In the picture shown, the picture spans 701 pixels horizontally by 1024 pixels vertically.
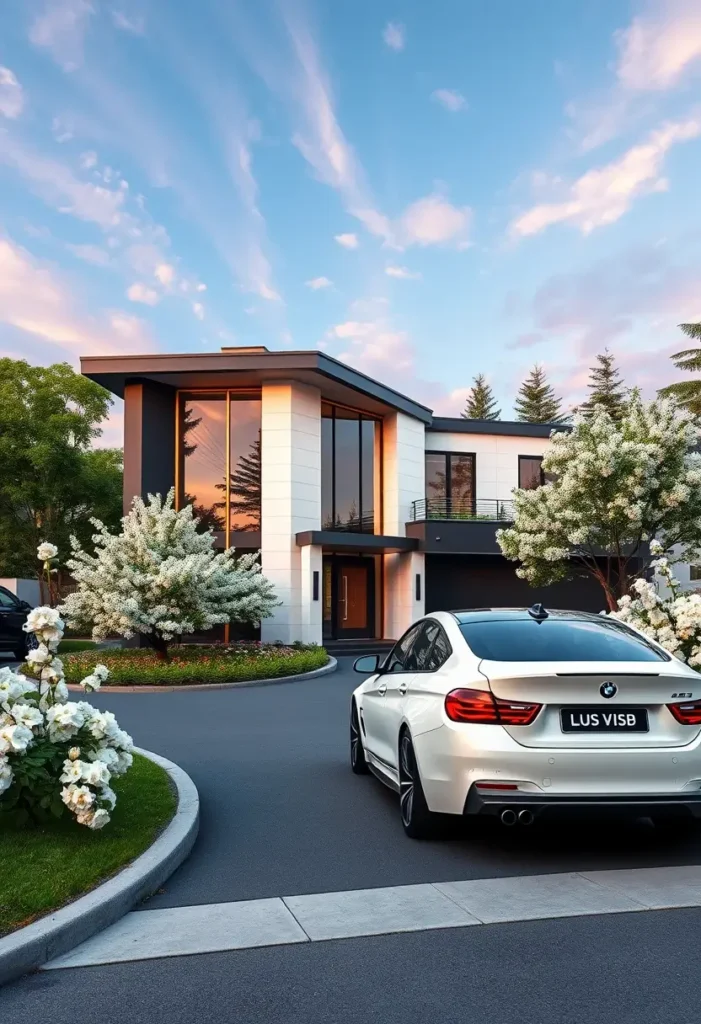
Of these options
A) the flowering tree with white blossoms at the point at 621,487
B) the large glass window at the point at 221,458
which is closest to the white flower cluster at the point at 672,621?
the flowering tree with white blossoms at the point at 621,487

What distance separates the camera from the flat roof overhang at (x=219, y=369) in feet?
75.1

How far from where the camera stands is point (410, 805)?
5.86 metres

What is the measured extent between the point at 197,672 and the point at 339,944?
12.8 metres

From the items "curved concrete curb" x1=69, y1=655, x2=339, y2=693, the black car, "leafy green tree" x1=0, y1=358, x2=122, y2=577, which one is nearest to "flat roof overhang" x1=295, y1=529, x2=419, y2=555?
"curved concrete curb" x1=69, y1=655, x2=339, y2=693

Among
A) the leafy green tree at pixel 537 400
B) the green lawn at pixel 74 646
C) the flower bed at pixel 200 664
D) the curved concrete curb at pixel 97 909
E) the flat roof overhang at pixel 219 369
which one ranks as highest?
the leafy green tree at pixel 537 400

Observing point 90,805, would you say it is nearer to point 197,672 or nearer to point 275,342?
point 197,672

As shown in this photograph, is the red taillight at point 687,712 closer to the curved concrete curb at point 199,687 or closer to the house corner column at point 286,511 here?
the curved concrete curb at point 199,687

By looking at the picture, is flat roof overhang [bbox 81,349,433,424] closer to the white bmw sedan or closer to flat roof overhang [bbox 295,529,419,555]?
flat roof overhang [bbox 295,529,419,555]

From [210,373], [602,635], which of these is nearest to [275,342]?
[210,373]

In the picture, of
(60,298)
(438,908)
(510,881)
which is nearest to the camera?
(438,908)

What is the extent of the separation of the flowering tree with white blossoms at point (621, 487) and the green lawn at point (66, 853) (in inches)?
543

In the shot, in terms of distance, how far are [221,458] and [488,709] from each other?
66.7ft

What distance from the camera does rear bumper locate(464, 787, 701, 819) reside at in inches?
193

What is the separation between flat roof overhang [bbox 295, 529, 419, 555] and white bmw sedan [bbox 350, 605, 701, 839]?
17829 mm
